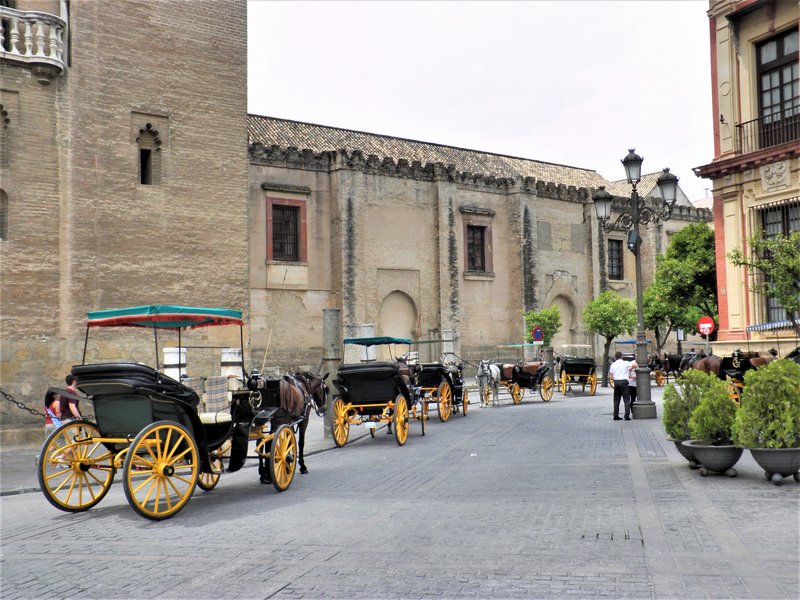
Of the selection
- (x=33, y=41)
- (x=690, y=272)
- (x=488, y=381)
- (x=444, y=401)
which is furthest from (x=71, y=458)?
(x=690, y=272)

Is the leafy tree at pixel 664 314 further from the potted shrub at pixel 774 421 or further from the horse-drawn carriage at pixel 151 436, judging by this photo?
the horse-drawn carriage at pixel 151 436

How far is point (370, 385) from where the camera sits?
14133mm

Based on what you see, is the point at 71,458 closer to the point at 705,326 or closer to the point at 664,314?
the point at 705,326

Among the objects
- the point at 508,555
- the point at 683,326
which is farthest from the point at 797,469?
the point at 683,326

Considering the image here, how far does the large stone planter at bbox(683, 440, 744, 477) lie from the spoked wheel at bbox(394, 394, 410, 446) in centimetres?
571

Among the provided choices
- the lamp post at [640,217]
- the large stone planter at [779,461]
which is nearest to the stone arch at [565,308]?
the lamp post at [640,217]

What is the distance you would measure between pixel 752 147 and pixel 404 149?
2051cm

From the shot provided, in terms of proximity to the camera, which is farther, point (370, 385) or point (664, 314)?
point (664, 314)

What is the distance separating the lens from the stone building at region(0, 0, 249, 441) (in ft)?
54.4

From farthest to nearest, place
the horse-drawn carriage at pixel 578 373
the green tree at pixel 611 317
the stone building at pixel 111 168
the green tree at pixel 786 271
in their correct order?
the green tree at pixel 611 317 < the horse-drawn carriage at pixel 578 373 < the stone building at pixel 111 168 < the green tree at pixel 786 271

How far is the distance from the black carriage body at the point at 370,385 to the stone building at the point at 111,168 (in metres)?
6.42

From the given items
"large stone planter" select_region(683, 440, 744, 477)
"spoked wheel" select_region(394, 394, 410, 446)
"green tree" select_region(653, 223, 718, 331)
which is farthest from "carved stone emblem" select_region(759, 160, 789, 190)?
"large stone planter" select_region(683, 440, 744, 477)

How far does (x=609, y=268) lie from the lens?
42562 mm

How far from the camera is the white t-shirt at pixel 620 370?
16.9 metres
